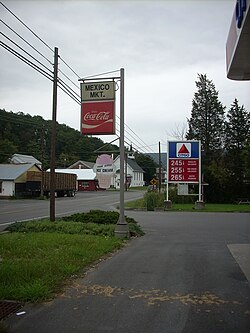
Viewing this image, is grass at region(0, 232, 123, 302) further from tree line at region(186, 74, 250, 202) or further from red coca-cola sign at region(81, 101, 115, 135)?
tree line at region(186, 74, 250, 202)

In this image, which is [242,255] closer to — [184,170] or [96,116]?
[96,116]

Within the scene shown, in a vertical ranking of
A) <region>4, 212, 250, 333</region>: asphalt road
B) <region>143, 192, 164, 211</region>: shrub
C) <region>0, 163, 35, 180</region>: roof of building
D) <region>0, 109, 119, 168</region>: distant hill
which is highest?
<region>0, 109, 119, 168</region>: distant hill

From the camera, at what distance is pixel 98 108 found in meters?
14.9

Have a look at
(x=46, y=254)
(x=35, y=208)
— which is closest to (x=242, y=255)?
(x=46, y=254)

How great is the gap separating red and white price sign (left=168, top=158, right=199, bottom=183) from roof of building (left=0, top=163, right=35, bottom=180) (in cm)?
2560

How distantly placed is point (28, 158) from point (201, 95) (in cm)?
3178

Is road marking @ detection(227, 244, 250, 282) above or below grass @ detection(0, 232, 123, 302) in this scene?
below

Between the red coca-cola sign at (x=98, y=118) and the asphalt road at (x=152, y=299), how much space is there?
5.44 metres

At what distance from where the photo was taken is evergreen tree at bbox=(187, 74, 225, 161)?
5081 centimetres

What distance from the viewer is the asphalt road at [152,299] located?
17.0 feet

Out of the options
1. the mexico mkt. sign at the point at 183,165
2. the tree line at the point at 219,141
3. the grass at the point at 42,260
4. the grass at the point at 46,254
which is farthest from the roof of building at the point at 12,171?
the grass at the point at 42,260

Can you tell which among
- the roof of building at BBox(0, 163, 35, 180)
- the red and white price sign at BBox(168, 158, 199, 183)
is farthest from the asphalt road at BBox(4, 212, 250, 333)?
the roof of building at BBox(0, 163, 35, 180)

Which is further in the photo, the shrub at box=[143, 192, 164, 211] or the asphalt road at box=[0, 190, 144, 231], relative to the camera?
the shrub at box=[143, 192, 164, 211]

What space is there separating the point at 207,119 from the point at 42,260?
4560 centimetres
